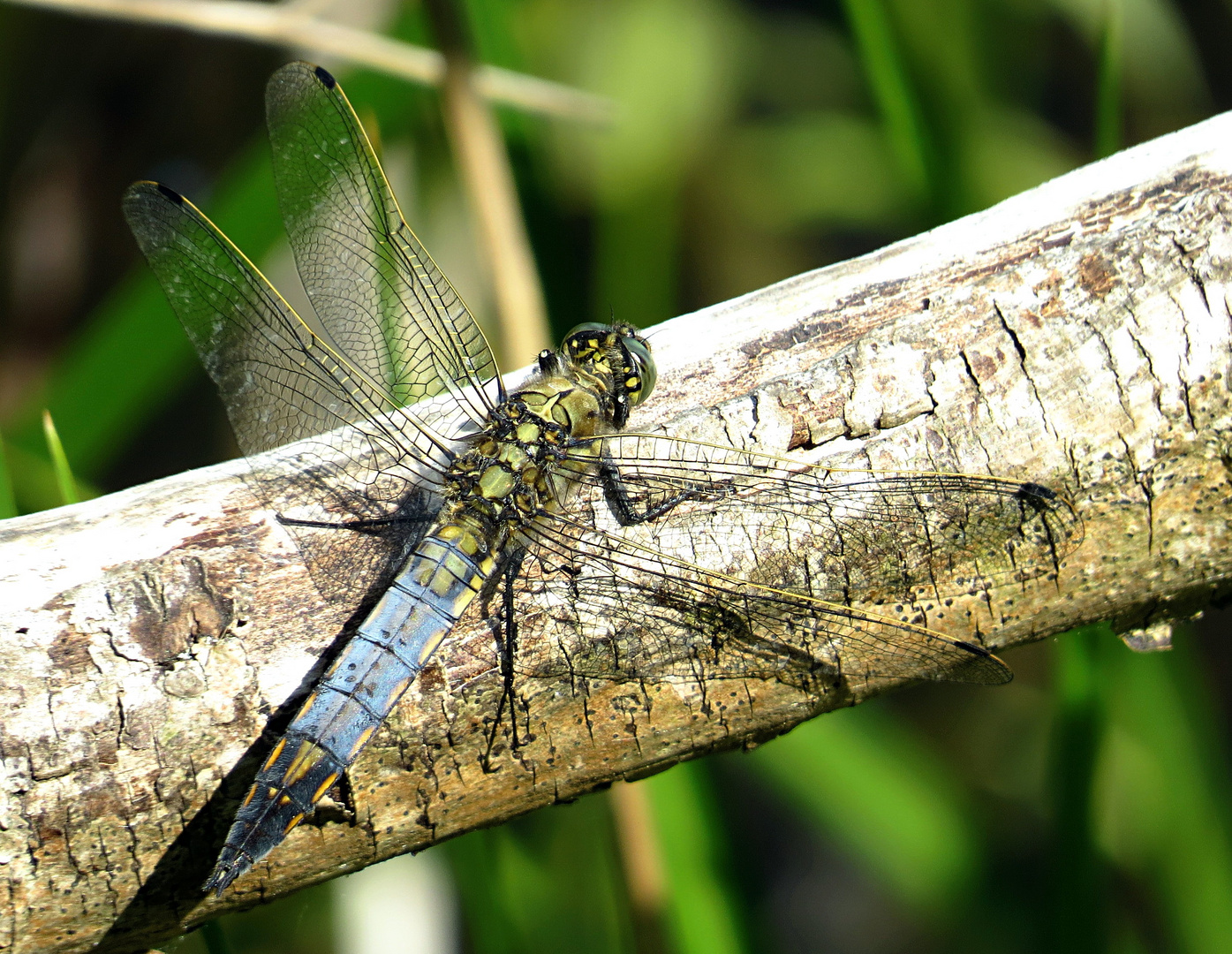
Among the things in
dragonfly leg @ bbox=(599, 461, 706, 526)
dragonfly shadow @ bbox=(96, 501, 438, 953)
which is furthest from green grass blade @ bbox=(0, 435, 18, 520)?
dragonfly leg @ bbox=(599, 461, 706, 526)

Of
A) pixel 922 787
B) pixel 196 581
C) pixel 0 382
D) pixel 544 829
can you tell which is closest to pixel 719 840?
pixel 544 829

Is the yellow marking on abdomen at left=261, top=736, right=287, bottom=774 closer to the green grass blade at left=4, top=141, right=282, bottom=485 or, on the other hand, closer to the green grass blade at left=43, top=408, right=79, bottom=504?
the green grass blade at left=43, top=408, right=79, bottom=504

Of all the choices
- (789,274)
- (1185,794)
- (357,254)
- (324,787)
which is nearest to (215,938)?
(324,787)

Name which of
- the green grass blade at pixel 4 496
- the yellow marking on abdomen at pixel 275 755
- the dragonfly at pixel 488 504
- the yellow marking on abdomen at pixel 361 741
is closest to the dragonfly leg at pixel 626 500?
the dragonfly at pixel 488 504

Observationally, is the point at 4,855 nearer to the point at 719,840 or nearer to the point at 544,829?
the point at 719,840

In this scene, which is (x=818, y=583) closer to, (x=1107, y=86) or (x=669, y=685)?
(x=669, y=685)

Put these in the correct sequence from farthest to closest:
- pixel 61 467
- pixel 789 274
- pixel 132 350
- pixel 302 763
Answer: pixel 789 274
pixel 132 350
pixel 61 467
pixel 302 763
